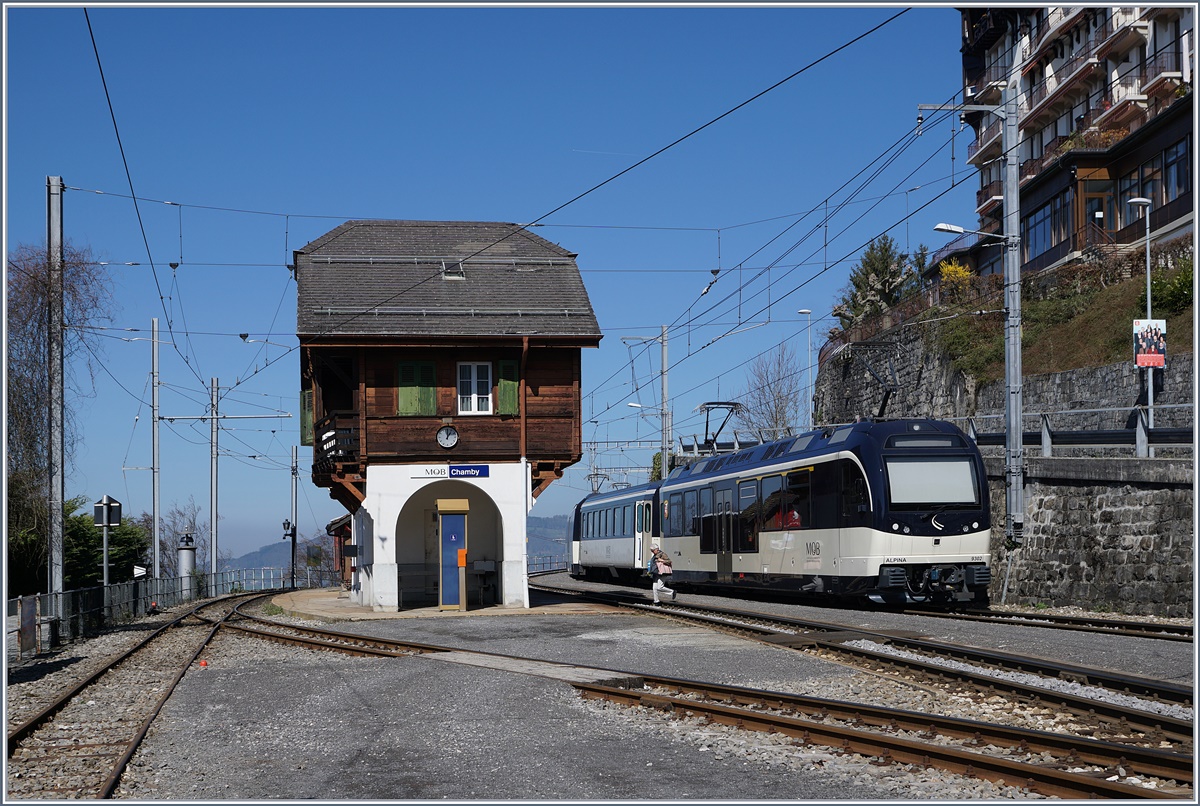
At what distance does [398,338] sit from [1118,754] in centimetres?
2122

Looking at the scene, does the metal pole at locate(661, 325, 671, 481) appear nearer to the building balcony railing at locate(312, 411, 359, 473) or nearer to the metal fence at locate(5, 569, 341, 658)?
the metal fence at locate(5, 569, 341, 658)

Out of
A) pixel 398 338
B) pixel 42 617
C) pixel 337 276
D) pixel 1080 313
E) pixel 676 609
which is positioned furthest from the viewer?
pixel 1080 313

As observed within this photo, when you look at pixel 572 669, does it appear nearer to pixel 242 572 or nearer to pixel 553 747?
pixel 553 747

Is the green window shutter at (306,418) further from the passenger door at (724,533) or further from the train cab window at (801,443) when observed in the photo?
the train cab window at (801,443)

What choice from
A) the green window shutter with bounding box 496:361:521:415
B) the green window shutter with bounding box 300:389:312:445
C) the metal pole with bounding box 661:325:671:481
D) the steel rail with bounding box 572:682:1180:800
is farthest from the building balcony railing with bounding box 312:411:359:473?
the metal pole with bounding box 661:325:671:481

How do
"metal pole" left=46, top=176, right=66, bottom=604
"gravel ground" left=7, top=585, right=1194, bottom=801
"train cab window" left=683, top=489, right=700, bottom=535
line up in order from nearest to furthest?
1. "gravel ground" left=7, top=585, right=1194, bottom=801
2. "metal pole" left=46, top=176, right=66, bottom=604
3. "train cab window" left=683, top=489, right=700, bottom=535

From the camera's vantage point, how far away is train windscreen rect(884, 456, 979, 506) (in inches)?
864

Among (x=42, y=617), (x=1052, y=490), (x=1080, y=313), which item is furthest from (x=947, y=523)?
(x=1080, y=313)

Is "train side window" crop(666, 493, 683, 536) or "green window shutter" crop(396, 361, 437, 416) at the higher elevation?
"green window shutter" crop(396, 361, 437, 416)

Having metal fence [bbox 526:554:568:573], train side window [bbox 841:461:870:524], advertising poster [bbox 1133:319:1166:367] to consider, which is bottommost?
metal fence [bbox 526:554:568:573]

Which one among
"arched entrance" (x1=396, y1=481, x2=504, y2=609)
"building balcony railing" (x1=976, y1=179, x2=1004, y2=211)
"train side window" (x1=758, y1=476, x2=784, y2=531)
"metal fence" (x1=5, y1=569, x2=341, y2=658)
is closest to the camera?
"metal fence" (x1=5, y1=569, x2=341, y2=658)

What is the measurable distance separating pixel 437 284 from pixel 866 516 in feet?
40.1

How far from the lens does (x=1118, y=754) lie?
844cm

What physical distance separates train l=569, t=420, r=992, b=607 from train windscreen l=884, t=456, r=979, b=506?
0.02 metres
